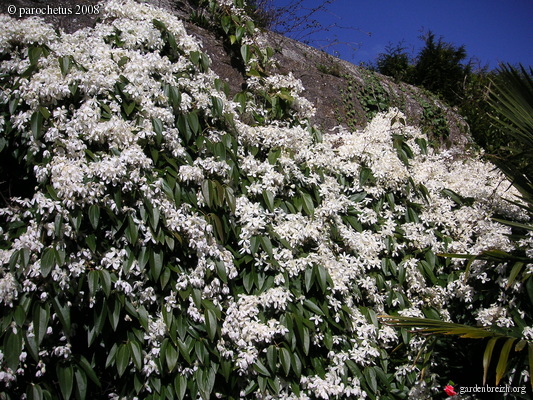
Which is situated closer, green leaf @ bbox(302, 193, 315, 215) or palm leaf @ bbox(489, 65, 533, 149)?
palm leaf @ bbox(489, 65, 533, 149)

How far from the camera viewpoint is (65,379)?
2061 millimetres

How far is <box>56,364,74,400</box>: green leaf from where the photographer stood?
2.04 m

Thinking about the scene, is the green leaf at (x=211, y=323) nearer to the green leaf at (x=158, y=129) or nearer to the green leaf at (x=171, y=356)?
the green leaf at (x=171, y=356)

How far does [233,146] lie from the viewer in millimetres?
3064

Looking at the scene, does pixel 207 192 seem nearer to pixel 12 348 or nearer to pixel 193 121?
pixel 193 121

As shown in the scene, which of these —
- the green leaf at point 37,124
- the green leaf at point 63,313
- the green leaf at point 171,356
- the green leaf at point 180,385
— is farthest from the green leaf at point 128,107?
the green leaf at point 180,385

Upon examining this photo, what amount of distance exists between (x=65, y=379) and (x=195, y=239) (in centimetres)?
97

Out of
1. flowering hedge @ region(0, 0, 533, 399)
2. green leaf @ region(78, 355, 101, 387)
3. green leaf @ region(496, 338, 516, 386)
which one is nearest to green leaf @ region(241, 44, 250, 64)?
flowering hedge @ region(0, 0, 533, 399)

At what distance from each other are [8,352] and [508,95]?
347 cm

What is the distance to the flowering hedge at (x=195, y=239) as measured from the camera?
7.13 feet

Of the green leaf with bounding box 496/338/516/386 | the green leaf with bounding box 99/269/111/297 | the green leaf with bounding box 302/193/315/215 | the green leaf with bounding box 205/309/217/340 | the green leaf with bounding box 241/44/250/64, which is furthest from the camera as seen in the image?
the green leaf with bounding box 241/44/250/64

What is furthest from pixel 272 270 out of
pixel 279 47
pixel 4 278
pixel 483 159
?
pixel 483 159

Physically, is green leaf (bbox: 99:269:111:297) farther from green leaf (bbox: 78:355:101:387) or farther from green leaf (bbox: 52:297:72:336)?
green leaf (bbox: 78:355:101:387)

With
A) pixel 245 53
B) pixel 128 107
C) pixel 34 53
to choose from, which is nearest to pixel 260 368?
pixel 128 107
